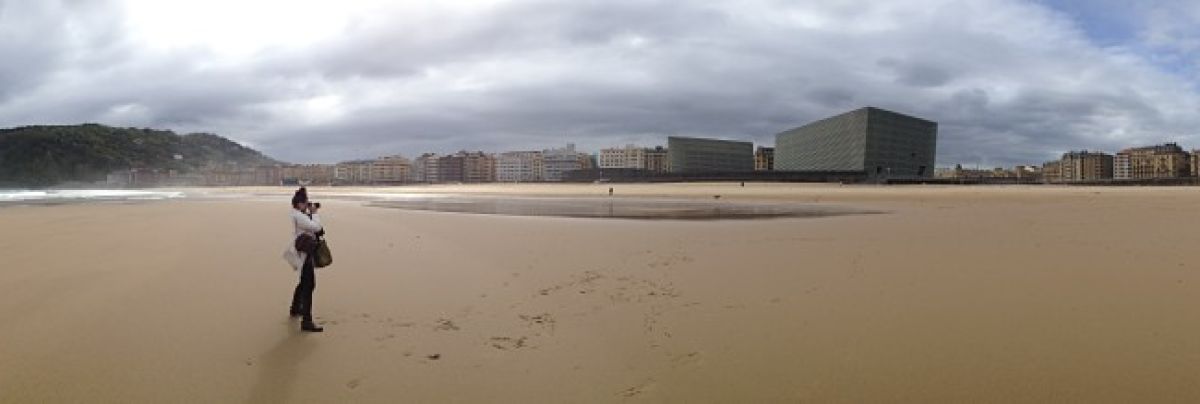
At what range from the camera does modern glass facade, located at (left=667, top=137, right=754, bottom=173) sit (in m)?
141

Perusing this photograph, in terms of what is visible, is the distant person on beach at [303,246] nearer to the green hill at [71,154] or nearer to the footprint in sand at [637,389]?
the footprint in sand at [637,389]

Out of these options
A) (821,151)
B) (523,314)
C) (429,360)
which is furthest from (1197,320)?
(821,151)

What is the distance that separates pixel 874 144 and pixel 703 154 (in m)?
41.6

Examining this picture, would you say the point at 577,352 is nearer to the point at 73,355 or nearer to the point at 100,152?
the point at 73,355

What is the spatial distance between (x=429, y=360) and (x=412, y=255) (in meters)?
6.22

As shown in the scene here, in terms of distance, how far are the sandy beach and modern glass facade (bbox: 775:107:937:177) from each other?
327 ft

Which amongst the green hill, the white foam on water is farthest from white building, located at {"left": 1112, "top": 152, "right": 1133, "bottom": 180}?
the green hill

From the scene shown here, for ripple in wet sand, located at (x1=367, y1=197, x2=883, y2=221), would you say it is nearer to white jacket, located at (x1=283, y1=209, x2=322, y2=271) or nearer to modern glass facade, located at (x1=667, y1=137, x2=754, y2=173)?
white jacket, located at (x1=283, y1=209, x2=322, y2=271)

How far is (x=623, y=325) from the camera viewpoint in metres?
6.10

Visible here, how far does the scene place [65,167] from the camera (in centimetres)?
14338

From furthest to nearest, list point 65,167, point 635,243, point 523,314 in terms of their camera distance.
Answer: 1. point 65,167
2. point 635,243
3. point 523,314

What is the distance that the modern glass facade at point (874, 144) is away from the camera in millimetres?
108438

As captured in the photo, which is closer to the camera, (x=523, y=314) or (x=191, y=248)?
(x=523, y=314)

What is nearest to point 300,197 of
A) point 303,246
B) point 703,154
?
point 303,246
